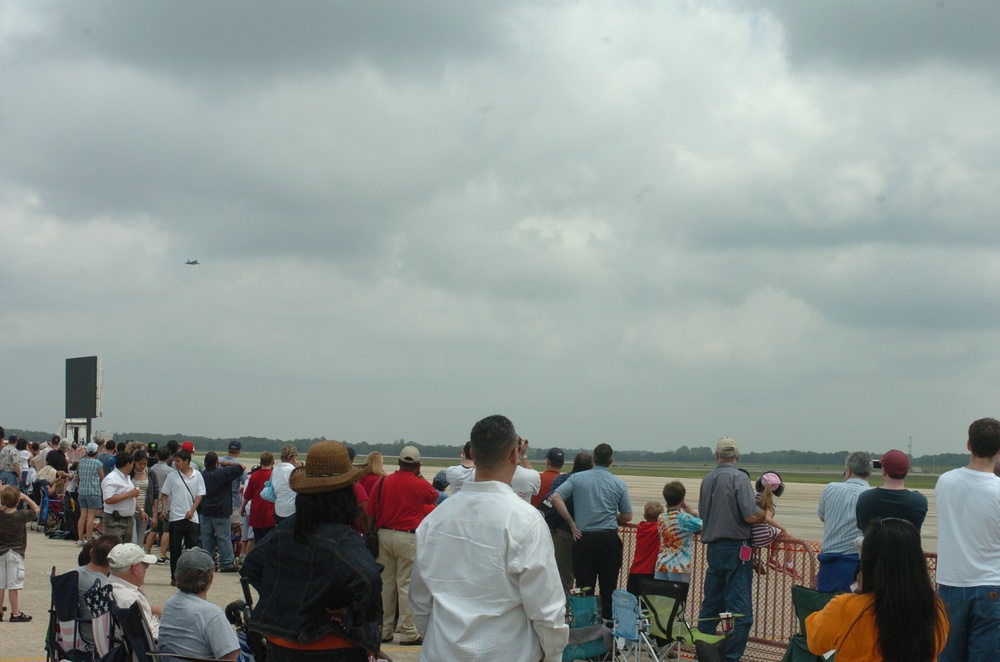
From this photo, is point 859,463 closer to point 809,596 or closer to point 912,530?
point 809,596

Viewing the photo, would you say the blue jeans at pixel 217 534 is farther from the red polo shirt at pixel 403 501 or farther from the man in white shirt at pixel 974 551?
the man in white shirt at pixel 974 551

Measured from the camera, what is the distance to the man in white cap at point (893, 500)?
21.0ft

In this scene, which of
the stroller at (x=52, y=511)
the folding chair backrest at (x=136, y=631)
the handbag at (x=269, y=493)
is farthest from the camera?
the stroller at (x=52, y=511)

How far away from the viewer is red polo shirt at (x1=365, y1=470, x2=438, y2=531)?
8852 mm

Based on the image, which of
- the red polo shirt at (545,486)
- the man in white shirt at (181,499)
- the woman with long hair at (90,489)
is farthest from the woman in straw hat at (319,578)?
the woman with long hair at (90,489)

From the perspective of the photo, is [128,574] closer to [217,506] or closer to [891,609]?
[891,609]

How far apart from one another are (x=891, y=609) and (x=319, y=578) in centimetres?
213

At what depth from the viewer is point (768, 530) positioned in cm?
774

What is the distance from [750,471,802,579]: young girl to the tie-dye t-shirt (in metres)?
0.56

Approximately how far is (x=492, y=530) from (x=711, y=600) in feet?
16.7

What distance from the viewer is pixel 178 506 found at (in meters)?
12.2

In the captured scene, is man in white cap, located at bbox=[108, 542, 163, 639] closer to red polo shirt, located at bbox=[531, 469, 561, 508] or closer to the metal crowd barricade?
red polo shirt, located at bbox=[531, 469, 561, 508]

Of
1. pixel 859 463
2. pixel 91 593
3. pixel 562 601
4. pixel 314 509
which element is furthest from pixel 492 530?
pixel 859 463

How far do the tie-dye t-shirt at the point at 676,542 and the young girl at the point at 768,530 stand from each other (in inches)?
21.9
